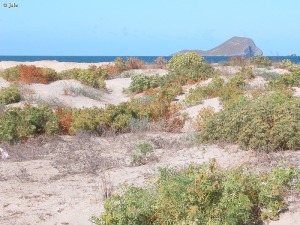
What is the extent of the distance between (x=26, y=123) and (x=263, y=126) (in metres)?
6.21

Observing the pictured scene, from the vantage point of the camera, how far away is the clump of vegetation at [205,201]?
6188mm

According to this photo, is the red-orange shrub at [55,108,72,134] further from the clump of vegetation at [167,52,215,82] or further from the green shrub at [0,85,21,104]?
the clump of vegetation at [167,52,215,82]

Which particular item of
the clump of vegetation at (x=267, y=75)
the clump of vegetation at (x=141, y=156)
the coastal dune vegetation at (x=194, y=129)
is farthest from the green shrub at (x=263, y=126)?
the clump of vegetation at (x=267, y=75)

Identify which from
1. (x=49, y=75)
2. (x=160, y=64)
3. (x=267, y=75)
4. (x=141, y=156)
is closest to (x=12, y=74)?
(x=49, y=75)

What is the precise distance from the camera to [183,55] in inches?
1131

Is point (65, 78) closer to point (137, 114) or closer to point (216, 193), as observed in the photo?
point (137, 114)

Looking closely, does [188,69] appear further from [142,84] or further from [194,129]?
[194,129]

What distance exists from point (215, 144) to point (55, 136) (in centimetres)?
427

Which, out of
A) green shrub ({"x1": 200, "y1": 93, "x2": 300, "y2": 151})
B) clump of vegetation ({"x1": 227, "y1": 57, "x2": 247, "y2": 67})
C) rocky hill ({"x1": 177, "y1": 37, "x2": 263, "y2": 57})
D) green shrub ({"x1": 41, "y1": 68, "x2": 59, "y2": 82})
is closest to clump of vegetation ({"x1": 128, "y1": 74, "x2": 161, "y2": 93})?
green shrub ({"x1": 41, "y1": 68, "x2": 59, "y2": 82})

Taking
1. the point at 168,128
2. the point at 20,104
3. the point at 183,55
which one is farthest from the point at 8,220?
the point at 183,55

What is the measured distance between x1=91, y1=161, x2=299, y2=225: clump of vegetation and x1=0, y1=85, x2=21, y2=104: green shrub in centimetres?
1347

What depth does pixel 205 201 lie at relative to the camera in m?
6.32

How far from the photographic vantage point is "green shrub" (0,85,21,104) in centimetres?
1923

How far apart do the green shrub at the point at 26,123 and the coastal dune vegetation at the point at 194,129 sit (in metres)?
0.02
